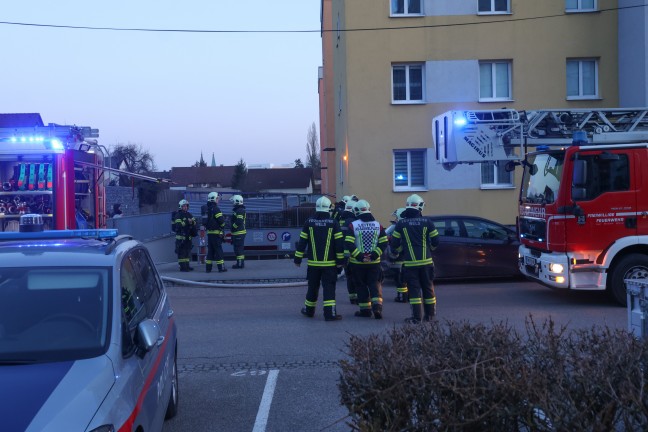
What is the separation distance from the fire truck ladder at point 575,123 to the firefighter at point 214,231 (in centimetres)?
804

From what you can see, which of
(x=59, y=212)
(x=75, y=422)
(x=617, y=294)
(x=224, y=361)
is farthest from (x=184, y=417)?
(x=617, y=294)

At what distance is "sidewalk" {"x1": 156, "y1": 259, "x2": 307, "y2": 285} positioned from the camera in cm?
1675

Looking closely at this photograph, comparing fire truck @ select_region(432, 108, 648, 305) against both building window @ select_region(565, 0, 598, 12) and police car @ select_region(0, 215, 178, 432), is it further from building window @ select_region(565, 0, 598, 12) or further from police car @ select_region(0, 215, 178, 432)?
building window @ select_region(565, 0, 598, 12)

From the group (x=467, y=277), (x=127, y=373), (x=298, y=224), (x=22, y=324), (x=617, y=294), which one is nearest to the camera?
(x=127, y=373)

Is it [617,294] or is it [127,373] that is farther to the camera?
[617,294]

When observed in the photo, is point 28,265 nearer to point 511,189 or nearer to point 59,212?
point 59,212

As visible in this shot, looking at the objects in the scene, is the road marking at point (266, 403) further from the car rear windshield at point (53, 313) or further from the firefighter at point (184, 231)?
the firefighter at point (184, 231)

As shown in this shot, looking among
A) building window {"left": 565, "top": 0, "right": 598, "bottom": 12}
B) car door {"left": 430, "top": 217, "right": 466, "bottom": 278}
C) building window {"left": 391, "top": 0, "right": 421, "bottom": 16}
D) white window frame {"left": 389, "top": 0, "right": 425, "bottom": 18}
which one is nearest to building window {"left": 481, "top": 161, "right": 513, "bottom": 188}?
white window frame {"left": 389, "top": 0, "right": 425, "bottom": 18}

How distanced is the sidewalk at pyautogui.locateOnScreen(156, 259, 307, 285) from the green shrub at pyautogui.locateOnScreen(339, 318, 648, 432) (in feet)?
41.2

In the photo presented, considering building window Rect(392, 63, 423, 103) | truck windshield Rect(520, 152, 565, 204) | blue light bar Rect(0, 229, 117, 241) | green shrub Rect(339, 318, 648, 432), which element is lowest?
green shrub Rect(339, 318, 648, 432)

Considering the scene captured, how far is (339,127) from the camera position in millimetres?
26859

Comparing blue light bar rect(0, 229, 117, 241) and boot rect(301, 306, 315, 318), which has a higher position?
blue light bar rect(0, 229, 117, 241)

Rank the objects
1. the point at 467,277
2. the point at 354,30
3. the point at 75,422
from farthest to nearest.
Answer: the point at 354,30
the point at 467,277
the point at 75,422

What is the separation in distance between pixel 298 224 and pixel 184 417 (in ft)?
60.7
